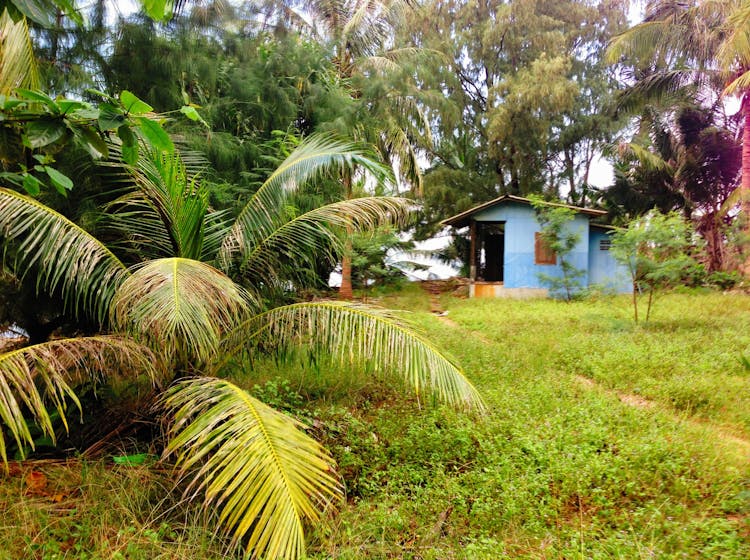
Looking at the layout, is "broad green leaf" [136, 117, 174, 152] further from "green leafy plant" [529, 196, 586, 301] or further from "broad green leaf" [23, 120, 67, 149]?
"green leafy plant" [529, 196, 586, 301]

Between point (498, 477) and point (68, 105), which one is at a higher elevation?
point (68, 105)

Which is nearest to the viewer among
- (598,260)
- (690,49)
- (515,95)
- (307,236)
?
(307,236)

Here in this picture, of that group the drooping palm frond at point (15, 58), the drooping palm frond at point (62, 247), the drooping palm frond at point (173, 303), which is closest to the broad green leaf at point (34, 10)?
the drooping palm frond at point (173, 303)

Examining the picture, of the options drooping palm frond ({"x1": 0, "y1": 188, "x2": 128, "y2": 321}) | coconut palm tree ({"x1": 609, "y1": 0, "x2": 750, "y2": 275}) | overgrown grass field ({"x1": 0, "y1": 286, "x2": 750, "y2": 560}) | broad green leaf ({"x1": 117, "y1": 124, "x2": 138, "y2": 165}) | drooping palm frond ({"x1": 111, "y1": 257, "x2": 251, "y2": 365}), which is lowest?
overgrown grass field ({"x1": 0, "y1": 286, "x2": 750, "y2": 560})

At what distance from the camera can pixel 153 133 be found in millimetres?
1767

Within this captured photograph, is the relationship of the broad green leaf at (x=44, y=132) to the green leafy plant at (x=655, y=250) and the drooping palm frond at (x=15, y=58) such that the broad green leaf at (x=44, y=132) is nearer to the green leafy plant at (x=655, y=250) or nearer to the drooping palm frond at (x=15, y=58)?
the drooping palm frond at (x=15, y=58)

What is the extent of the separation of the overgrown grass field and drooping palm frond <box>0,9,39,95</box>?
2.79 meters

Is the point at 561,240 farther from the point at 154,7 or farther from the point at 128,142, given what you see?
the point at 154,7

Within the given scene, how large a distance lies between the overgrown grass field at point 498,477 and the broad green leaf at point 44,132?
2258 mm

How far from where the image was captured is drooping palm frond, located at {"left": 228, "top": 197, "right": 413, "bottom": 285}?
469cm

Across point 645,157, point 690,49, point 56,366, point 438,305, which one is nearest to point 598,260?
point 645,157

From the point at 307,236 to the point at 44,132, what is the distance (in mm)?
3048

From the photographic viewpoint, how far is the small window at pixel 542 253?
48.0 feet

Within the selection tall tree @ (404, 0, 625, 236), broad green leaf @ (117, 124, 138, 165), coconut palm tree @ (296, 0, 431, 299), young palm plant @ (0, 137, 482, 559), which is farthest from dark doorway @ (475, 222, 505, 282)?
broad green leaf @ (117, 124, 138, 165)
